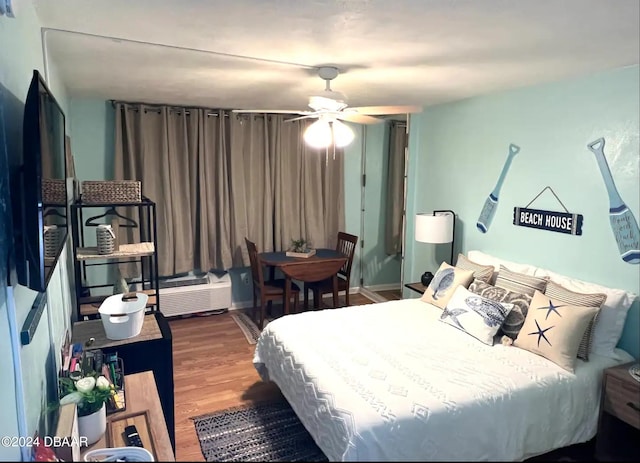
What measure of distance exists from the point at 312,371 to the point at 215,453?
1.61 meters

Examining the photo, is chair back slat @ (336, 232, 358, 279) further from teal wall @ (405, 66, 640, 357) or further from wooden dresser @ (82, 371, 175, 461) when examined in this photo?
wooden dresser @ (82, 371, 175, 461)

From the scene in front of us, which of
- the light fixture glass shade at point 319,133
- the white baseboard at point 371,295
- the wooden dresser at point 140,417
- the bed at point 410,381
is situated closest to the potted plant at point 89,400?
the wooden dresser at point 140,417

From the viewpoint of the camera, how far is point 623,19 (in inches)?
68.5

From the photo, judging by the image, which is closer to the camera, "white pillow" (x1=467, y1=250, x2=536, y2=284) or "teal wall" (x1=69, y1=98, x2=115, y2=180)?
"white pillow" (x1=467, y1=250, x2=536, y2=284)

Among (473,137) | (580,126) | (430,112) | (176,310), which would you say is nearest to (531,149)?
(580,126)

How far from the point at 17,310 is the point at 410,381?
1.67m

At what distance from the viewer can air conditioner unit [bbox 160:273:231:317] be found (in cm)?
441

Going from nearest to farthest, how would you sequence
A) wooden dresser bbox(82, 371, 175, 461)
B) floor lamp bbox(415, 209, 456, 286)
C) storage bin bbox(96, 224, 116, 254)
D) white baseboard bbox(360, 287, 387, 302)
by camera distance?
wooden dresser bbox(82, 371, 175, 461), storage bin bbox(96, 224, 116, 254), floor lamp bbox(415, 209, 456, 286), white baseboard bbox(360, 287, 387, 302)

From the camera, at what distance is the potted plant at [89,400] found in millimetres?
1500

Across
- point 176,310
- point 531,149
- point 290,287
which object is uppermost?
point 531,149

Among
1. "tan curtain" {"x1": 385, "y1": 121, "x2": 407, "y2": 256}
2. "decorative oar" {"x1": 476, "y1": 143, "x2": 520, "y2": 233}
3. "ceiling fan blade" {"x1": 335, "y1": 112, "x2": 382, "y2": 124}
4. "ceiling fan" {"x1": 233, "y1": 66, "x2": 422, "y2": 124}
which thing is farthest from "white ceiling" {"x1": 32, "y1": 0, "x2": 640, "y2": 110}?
"tan curtain" {"x1": 385, "y1": 121, "x2": 407, "y2": 256}

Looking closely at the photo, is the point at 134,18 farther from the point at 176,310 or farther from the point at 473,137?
the point at 176,310

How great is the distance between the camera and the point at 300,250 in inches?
181

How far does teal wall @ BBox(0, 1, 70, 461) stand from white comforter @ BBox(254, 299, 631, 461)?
1.01 meters
